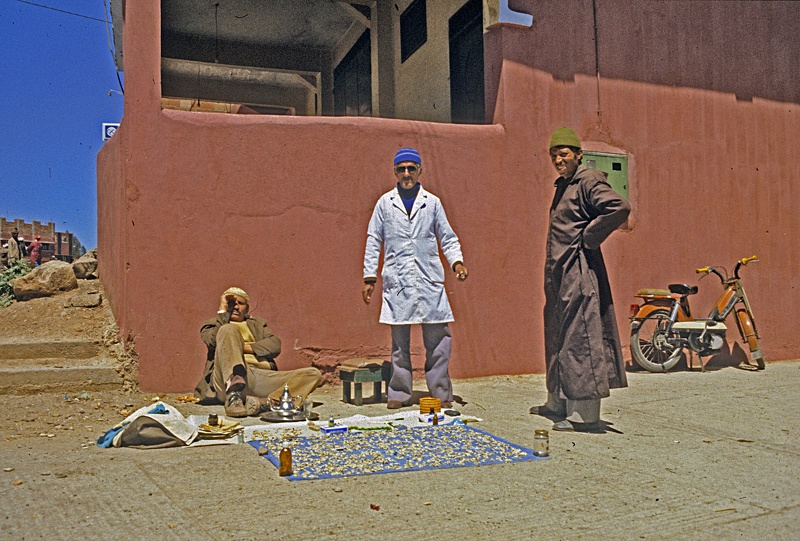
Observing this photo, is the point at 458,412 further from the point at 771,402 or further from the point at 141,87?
the point at 141,87

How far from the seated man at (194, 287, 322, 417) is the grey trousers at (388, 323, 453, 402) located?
2.16ft

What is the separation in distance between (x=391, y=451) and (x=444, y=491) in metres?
0.91

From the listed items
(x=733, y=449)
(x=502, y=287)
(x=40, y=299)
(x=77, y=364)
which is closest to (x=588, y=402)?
(x=733, y=449)

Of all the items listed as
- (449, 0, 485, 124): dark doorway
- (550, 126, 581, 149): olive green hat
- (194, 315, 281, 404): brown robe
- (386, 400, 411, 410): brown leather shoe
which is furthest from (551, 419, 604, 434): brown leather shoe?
(449, 0, 485, 124): dark doorway

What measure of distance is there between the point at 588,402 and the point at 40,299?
6.33 metres

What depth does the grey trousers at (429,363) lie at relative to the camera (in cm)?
632

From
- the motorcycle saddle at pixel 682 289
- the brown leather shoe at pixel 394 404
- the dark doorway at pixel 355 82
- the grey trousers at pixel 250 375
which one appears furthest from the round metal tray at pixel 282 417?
the dark doorway at pixel 355 82

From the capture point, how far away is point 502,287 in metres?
8.06

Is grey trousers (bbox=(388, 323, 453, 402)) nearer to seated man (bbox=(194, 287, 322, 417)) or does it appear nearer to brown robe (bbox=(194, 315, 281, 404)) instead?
seated man (bbox=(194, 287, 322, 417))

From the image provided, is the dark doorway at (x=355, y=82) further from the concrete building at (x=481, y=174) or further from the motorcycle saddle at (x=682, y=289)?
the motorcycle saddle at (x=682, y=289)

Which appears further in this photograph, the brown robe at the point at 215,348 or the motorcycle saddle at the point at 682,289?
the motorcycle saddle at the point at 682,289

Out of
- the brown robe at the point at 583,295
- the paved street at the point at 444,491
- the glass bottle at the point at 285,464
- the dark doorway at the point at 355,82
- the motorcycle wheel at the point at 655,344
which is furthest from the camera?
the dark doorway at the point at 355,82

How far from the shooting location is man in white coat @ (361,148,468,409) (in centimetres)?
636

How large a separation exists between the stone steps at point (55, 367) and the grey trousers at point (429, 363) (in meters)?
2.45
